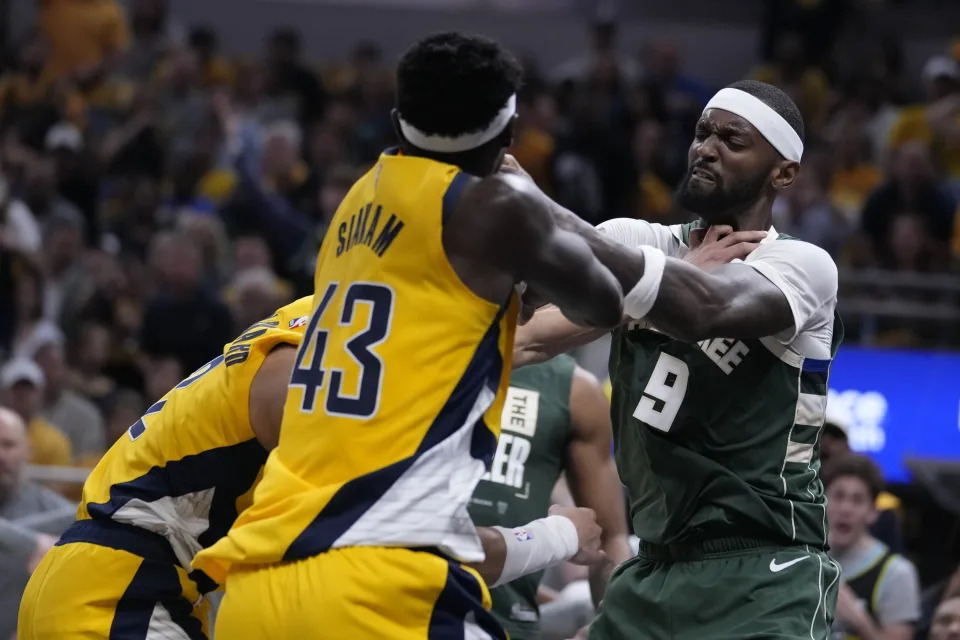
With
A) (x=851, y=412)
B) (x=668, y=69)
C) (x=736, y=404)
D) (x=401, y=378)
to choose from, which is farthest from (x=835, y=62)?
(x=401, y=378)

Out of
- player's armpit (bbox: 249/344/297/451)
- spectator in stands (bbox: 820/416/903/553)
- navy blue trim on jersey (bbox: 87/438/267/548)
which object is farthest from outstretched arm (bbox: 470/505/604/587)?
spectator in stands (bbox: 820/416/903/553)

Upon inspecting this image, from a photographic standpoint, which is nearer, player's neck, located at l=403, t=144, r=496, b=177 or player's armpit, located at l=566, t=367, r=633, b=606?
player's neck, located at l=403, t=144, r=496, b=177

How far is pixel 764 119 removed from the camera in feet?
15.2

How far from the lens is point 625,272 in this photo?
3871 mm

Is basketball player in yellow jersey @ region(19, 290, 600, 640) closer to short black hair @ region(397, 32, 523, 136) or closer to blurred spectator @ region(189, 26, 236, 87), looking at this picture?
short black hair @ region(397, 32, 523, 136)

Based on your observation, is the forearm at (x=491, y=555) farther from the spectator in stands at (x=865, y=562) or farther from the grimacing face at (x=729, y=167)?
the spectator in stands at (x=865, y=562)

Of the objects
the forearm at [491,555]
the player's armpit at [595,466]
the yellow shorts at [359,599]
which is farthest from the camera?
the player's armpit at [595,466]

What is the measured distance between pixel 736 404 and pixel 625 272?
2.55 feet

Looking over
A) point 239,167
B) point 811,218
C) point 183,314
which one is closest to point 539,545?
point 183,314

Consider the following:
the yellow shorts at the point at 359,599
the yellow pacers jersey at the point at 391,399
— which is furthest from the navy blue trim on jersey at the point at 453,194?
the yellow shorts at the point at 359,599

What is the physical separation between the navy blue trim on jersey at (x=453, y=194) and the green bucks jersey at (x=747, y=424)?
112cm

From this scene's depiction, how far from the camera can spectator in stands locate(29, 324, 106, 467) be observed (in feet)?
35.2

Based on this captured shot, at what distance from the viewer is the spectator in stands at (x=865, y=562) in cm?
741

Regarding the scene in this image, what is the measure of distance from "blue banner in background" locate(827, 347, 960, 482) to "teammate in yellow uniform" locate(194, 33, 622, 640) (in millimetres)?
7528
